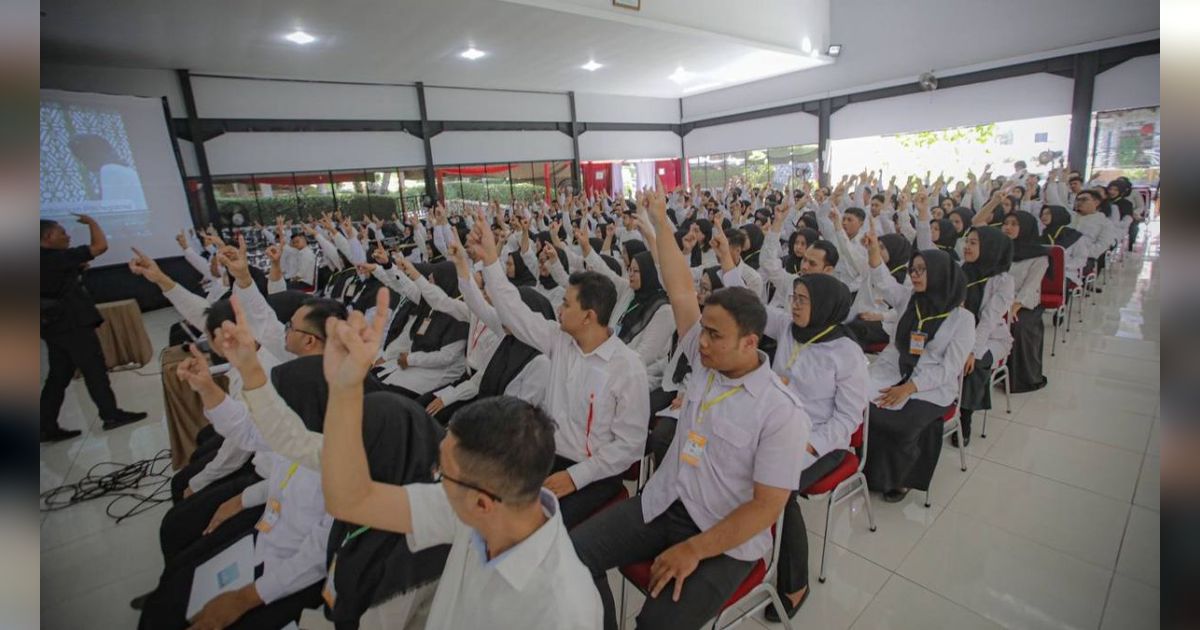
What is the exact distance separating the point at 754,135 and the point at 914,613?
14.4 m

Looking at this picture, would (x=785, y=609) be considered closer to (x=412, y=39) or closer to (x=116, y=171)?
(x=412, y=39)

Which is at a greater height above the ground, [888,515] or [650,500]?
[650,500]

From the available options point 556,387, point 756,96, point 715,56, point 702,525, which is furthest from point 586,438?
point 756,96

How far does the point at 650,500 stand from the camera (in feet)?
6.15

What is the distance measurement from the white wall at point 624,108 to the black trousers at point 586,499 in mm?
13715

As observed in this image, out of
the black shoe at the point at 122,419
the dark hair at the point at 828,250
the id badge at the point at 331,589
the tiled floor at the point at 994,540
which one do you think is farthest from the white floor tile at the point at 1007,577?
the black shoe at the point at 122,419

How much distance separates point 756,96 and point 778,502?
584 inches

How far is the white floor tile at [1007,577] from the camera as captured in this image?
76.1 inches

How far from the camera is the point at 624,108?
15.3 metres

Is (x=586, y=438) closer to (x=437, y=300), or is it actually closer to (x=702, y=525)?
(x=702, y=525)

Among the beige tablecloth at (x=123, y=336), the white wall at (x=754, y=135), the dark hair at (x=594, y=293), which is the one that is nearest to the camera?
the dark hair at (x=594, y=293)

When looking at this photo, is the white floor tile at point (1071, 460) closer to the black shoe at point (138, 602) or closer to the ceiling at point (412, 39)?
the black shoe at point (138, 602)

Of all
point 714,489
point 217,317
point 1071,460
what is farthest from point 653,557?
point 1071,460

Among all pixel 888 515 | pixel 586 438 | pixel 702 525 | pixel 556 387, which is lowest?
pixel 888 515
